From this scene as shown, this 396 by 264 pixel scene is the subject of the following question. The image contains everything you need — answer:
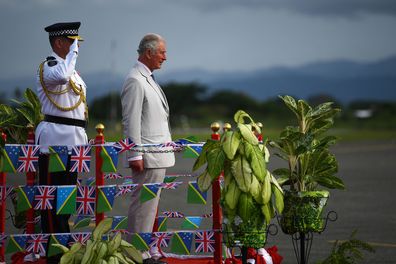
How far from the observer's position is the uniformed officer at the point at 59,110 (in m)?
9.18

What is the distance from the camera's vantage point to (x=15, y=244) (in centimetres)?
884

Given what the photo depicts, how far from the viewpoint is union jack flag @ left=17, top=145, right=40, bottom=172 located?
878cm

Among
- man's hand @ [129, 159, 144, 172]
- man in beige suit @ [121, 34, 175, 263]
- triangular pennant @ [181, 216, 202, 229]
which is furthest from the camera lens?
triangular pennant @ [181, 216, 202, 229]

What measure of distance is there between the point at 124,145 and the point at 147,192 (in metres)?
0.54

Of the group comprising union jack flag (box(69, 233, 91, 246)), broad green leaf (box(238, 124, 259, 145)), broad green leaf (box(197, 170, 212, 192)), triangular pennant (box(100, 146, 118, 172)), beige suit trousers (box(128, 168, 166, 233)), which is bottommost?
union jack flag (box(69, 233, 91, 246))

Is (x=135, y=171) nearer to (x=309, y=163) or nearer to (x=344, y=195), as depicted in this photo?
(x=309, y=163)

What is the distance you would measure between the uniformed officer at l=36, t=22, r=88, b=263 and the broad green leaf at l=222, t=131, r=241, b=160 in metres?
1.73

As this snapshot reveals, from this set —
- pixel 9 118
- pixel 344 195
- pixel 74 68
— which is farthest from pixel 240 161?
pixel 344 195

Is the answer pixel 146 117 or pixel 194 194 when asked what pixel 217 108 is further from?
pixel 194 194

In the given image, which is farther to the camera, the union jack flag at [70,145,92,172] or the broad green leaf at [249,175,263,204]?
the union jack flag at [70,145,92,172]

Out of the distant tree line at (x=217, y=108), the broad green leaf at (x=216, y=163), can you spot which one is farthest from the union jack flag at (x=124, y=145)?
the distant tree line at (x=217, y=108)

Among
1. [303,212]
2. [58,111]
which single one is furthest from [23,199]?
[303,212]

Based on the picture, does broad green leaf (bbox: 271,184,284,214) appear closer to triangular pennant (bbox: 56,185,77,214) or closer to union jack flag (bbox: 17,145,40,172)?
triangular pennant (bbox: 56,185,77,214)

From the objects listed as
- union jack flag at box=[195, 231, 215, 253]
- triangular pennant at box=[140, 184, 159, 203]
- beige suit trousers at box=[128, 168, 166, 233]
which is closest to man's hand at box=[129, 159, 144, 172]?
beige suit trousers at box=[128, 168, 166, 233]
